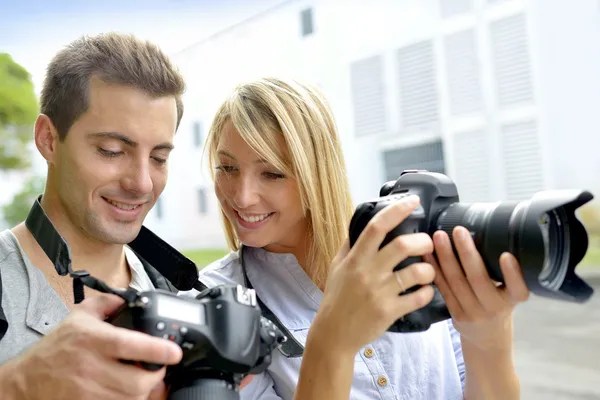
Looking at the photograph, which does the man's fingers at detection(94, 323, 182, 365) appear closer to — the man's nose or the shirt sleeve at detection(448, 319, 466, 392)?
the man's nose

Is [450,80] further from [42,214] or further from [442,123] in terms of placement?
[42,214]

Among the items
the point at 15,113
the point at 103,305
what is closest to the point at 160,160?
the point at 103,305

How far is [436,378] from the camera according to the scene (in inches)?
37.2

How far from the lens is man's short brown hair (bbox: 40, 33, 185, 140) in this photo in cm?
100

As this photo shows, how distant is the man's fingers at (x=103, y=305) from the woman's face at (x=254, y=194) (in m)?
0.36

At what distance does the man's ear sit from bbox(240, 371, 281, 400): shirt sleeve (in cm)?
48

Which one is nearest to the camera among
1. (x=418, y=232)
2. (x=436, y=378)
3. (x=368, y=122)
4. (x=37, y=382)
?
(x=37, y=382)

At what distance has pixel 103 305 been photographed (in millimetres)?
635

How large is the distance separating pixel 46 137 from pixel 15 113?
1.08 meters

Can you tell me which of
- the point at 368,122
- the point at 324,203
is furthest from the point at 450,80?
the point at 324,203

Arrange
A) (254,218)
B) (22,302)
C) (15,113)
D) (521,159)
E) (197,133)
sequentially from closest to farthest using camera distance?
(22,302) → (254,218) → (15,113) → (197,133) → (521,159)

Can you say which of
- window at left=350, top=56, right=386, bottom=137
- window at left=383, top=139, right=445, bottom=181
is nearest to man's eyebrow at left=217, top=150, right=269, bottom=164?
window at left=383, top=139, right=445, bottom=181

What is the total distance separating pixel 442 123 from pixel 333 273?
2.03m

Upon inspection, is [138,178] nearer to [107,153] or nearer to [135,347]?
[107,153]
